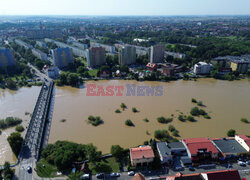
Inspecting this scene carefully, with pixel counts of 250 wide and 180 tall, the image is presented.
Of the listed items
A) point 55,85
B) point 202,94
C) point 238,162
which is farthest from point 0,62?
point 238,162

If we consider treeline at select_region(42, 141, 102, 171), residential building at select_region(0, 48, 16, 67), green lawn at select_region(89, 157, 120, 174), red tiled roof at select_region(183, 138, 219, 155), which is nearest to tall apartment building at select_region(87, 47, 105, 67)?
residential building at select_region(0, 48, 16, 67)

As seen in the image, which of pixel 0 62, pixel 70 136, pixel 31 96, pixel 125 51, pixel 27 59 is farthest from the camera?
pixel 27 59

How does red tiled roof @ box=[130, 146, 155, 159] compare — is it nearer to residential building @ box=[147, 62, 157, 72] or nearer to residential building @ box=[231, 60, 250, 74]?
residential building @ box=[147, 62, 157, 72]

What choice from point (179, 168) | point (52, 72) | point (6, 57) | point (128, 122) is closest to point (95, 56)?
point (52, 72)

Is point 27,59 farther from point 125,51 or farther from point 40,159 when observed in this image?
point 40,159

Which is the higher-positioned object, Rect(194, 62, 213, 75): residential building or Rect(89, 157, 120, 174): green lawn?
Rect(194, 62, 213, 75): residential building

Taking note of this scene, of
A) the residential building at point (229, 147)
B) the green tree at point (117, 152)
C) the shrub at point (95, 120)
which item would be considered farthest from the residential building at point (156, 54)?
the green tree at point (117, 152)
